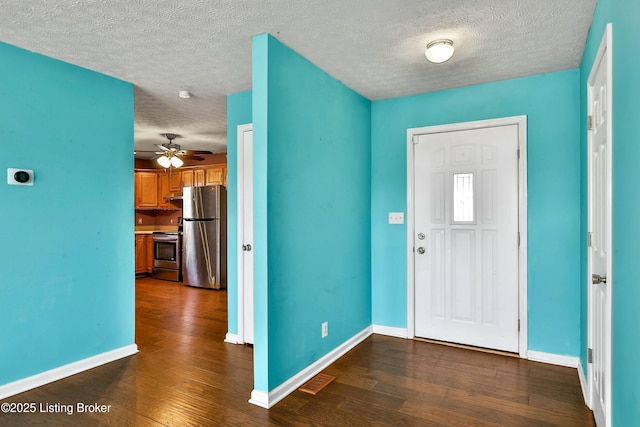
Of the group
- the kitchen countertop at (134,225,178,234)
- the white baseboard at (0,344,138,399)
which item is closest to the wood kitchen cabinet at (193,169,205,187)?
the kitchen countertop at (134,225,178,234)

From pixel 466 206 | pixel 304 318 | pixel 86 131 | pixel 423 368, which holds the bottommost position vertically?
pixel 423 368

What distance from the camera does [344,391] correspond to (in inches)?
102

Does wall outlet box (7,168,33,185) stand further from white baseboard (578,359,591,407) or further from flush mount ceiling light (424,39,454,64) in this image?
white baseboard (578,359,591,407)

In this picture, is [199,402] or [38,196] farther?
[38,196]

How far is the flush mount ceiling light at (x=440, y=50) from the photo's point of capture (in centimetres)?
249

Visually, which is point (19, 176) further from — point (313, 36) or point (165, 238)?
point (165, 238)

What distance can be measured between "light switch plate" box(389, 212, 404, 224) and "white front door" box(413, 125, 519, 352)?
15 centimetres

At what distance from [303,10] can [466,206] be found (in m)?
2.19

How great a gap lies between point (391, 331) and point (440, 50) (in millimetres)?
2584

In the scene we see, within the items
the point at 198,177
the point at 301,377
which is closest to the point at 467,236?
the point at 301,377

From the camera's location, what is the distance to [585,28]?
2.34m

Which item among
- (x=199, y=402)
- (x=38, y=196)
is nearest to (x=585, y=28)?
(x=199, y=402)

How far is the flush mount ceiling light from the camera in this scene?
2.49 meters

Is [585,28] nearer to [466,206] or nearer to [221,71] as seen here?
[466,206]
